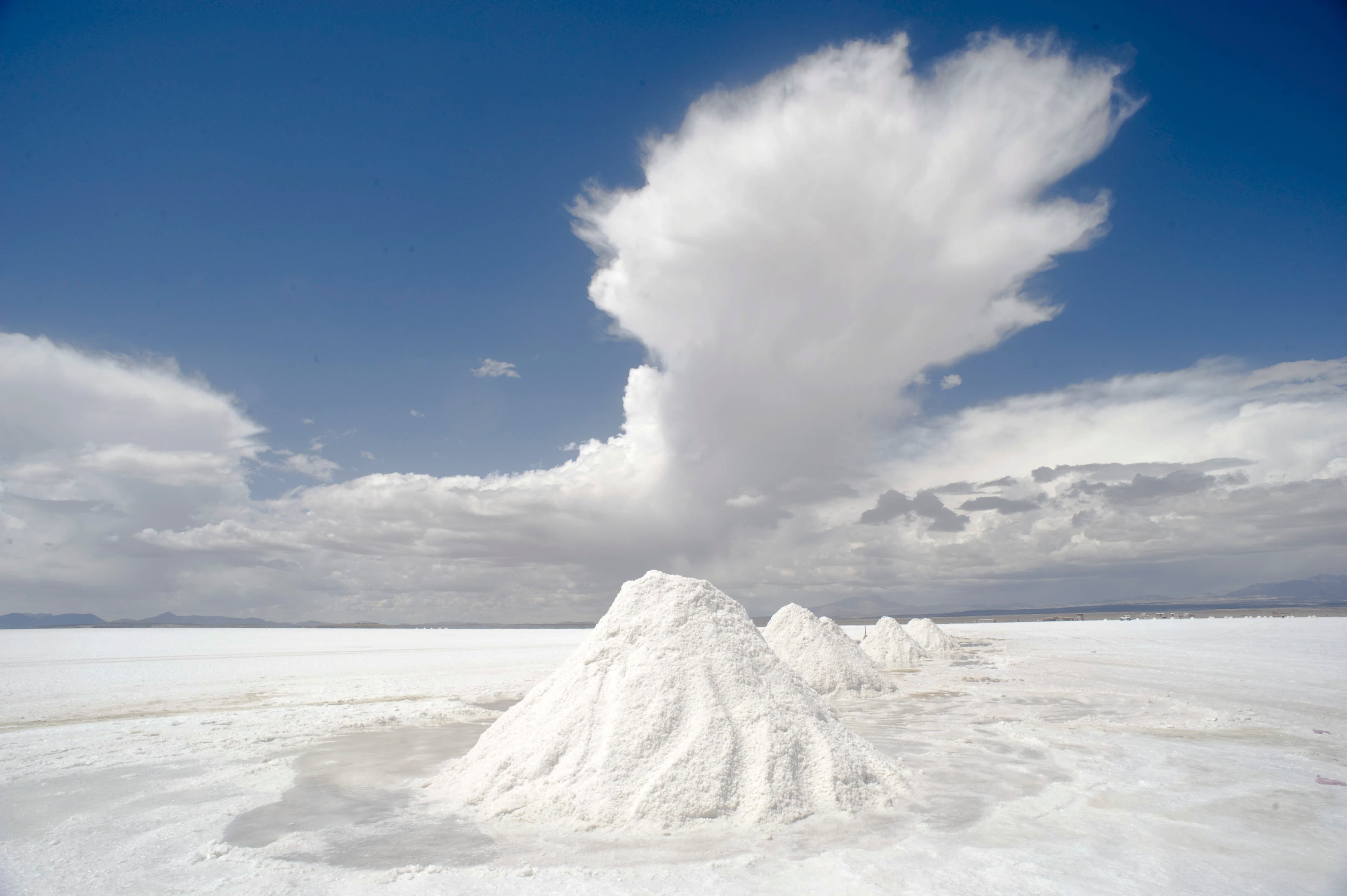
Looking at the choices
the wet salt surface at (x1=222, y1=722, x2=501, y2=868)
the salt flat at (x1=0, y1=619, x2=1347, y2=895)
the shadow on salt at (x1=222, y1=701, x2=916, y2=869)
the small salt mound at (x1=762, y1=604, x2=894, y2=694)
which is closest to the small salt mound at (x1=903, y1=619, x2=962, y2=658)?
the salt flat at (x1=0, y1=619, x2=1347, y2=895)

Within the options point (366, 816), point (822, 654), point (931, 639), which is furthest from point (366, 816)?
point (931, 639)

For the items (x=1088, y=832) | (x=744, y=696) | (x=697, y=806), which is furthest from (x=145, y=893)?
(x=1088, y=832)

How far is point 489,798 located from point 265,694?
52.2 ft

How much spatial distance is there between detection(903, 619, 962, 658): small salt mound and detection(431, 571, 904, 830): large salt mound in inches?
975

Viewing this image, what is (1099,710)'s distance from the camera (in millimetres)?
15023

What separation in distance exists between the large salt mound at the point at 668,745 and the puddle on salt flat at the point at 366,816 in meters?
0.62

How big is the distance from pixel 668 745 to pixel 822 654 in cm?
1260

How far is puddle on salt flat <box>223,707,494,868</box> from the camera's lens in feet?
21.5

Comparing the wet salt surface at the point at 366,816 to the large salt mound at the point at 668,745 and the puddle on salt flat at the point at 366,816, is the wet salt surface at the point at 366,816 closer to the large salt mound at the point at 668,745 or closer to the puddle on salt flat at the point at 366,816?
the puddle on salt flat at the point at 366,816

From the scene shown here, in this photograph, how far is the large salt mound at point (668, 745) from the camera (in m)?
7.42

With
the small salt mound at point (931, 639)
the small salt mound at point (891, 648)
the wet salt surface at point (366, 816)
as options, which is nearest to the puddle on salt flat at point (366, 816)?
the wet salt surface at point (366, 816)

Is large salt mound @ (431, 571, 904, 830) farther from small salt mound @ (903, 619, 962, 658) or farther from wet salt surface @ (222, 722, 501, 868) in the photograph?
small salt mound @ (903, 619, 962, 658)

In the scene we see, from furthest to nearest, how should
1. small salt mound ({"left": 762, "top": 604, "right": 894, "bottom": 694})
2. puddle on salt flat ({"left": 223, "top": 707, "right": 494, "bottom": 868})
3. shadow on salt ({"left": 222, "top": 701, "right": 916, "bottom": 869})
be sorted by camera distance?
small salt mound ({"left": 762, "top": 604, "right": 894, "bottom": 694}) < puddle on salt flat ({"left": 223, "top": 707, "right": 494, "bottom": 868}) < shadow on salt ({"left": 222, "top": 701, "right": 916, "bottom": 869})

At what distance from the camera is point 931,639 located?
3253cm
